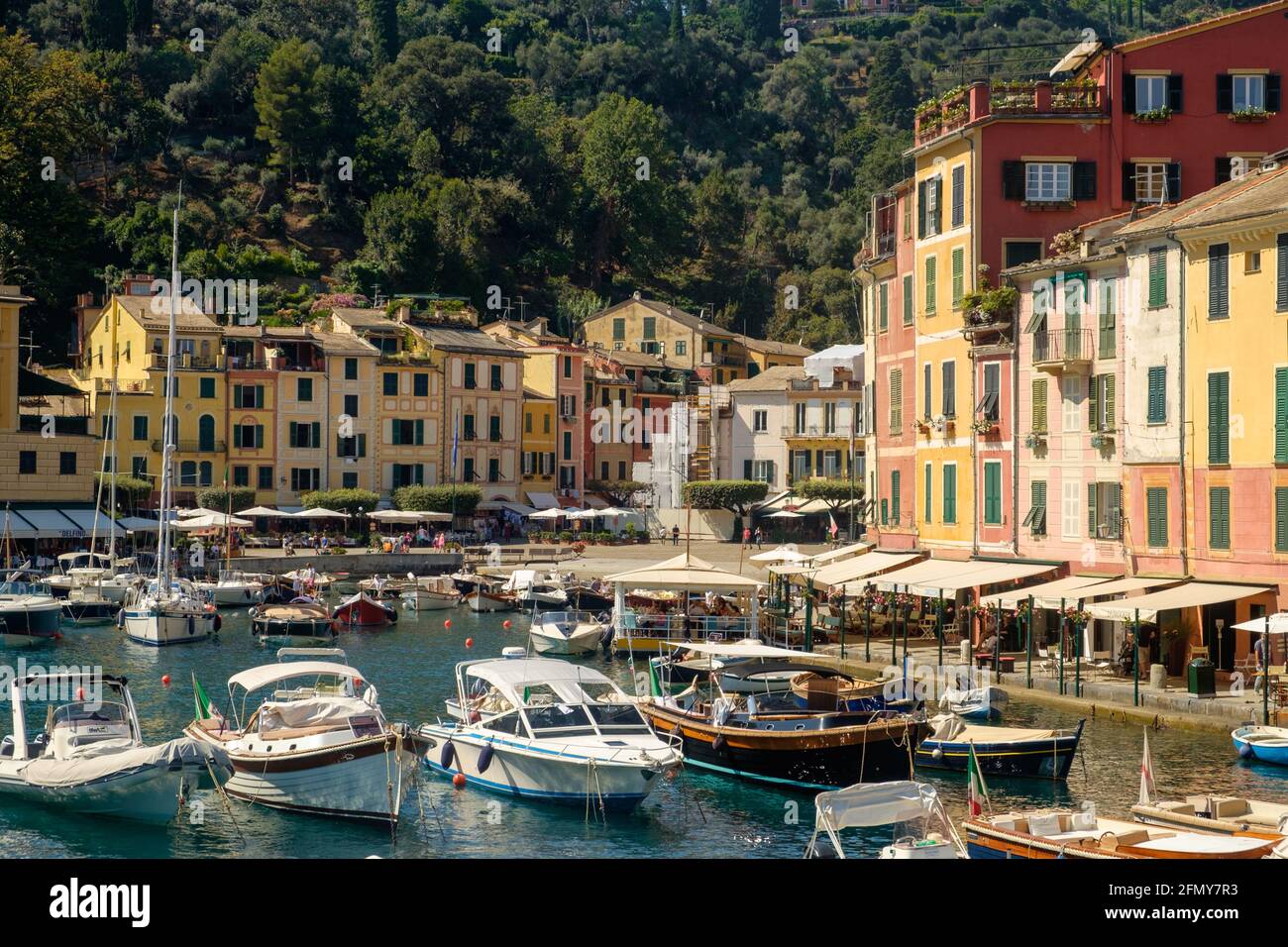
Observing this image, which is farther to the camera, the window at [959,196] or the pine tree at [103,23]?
the pine tree at [103,23]

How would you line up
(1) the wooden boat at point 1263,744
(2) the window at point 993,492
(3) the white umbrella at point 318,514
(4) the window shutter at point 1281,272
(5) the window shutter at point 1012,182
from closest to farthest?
(1) the wooden boat at point 1263,744, (4) the window shutter at point 1281,272, (2) the window at point 993,492, (5) the window shutter at point 1012,182, (3) the white umbrella at point 318,514

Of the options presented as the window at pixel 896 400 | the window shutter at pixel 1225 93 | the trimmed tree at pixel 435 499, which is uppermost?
the window shutter at pixel 1225 93

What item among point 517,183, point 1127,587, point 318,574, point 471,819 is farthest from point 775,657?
point 517,183

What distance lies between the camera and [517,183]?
162 metres

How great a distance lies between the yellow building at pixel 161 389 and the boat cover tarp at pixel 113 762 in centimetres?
6873

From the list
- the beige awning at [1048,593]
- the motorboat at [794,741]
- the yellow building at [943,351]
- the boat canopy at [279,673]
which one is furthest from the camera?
the yellow building at [943,351]

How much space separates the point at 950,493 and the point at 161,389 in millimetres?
58129

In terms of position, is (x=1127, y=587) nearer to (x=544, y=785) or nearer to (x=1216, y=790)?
(x=1216, y=790)

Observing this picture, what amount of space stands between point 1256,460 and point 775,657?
13861mm

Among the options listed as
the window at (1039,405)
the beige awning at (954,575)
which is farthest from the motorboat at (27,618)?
the window at (1039,405)

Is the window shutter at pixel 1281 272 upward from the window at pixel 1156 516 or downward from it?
upward

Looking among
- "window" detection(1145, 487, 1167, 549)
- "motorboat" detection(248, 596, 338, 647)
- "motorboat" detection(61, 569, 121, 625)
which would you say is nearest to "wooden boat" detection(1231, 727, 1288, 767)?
"window" detection(1145, 487, 1167, 549)

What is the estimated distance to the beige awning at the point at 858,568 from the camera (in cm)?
5703

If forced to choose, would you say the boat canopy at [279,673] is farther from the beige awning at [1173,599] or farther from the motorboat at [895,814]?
the beige awning at [1173,599]
